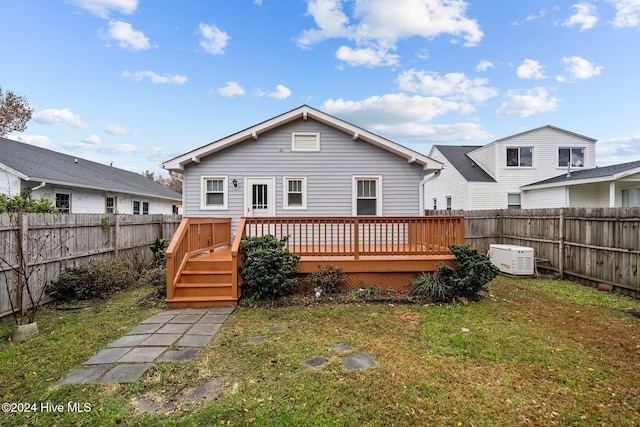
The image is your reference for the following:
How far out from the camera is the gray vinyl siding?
8.96 m

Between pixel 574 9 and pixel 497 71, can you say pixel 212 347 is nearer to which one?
pixel 574 9

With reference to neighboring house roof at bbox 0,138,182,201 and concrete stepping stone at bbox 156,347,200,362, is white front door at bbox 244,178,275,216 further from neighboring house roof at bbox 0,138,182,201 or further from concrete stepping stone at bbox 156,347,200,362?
neighboring house roof at bbox 0,138,182,201

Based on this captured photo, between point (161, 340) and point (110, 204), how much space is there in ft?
46.0

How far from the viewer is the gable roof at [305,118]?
8.65 m

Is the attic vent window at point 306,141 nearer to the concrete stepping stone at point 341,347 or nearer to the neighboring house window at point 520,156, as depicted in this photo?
the concrete stepping stone at point 341,347

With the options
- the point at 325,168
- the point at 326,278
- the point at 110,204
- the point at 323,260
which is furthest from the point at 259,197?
the point at 110,204

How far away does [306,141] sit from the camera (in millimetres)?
9078

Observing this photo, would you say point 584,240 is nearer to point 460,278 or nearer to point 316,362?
point 460,278

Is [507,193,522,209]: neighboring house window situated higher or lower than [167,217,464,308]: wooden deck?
higher

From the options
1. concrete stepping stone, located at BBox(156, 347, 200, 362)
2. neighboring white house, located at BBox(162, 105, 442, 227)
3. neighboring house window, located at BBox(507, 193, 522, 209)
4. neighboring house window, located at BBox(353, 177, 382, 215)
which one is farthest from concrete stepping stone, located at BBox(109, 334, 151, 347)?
neighboring house window, located at BBox(507, 193, 522, 209)

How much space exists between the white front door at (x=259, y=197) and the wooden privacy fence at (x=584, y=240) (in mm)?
8021

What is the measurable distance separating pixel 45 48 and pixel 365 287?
15.0 meters

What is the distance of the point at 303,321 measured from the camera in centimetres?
473

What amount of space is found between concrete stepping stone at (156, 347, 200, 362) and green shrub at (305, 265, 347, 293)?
8.81ft
